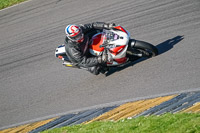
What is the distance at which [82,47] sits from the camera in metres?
8.94

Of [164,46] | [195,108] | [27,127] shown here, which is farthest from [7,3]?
[195,108]

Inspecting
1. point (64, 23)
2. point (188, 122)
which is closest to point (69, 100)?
point (188, 122)

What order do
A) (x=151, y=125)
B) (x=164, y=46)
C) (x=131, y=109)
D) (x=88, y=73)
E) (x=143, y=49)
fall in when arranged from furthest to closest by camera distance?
(x=88, y=73) → (x=164, y=46) → (x=143, y=49) → (x=131, y=109) → (x=151, y=125)

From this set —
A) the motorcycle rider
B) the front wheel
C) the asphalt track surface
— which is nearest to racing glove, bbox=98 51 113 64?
the motorcycle rider

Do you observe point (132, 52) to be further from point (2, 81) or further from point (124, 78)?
point (2, 81)

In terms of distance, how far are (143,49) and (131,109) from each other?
1.86m

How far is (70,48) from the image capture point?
8.97 metres

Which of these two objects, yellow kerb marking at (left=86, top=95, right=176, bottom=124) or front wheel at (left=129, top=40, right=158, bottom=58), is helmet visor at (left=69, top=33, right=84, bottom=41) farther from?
yellow kerb marking at (left=86, top=95, right=176, bottom=124)

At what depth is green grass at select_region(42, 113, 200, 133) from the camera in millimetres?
5703

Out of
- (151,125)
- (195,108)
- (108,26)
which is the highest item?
(108,26)

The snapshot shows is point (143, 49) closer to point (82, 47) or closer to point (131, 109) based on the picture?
point (82, 47)

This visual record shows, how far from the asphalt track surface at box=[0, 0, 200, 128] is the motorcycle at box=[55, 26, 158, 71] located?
0.29 meters

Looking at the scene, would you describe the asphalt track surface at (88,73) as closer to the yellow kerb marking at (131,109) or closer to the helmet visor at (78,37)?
the yellow kerb marking at (131,109)

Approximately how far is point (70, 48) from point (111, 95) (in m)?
1.54
